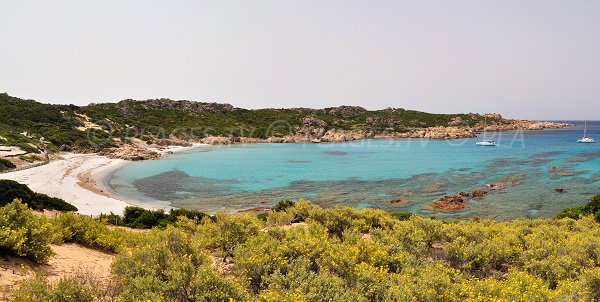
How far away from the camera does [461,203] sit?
28484 mm

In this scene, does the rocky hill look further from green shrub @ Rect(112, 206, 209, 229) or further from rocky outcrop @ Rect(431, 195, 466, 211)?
rocky outcrop @ Rect(431, 195, 466, 211)

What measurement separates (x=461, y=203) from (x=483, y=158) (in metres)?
38.8

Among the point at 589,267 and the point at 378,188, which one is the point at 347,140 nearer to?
the point at 378,188

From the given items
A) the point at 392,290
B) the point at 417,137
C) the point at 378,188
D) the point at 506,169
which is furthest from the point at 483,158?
the point at 392,290

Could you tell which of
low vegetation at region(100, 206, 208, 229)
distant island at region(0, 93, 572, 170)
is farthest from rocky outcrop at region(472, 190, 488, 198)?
distant island at region(0, 93, 572, 170)

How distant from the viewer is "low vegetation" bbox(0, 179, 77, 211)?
59.8 feet

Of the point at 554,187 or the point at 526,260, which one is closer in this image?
the point at 526,260

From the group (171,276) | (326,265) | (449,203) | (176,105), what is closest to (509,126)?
(176,105)

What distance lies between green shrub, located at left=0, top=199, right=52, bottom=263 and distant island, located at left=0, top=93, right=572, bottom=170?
38.1m

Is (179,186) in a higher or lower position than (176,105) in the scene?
lower

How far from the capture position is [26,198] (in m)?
18.9

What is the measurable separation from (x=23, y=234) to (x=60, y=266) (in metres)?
1.22

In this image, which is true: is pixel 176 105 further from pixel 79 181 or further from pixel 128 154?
pixel 79 181

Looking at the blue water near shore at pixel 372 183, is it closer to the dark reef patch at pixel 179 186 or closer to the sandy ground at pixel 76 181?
the dark reef patch at pixel 179 186
